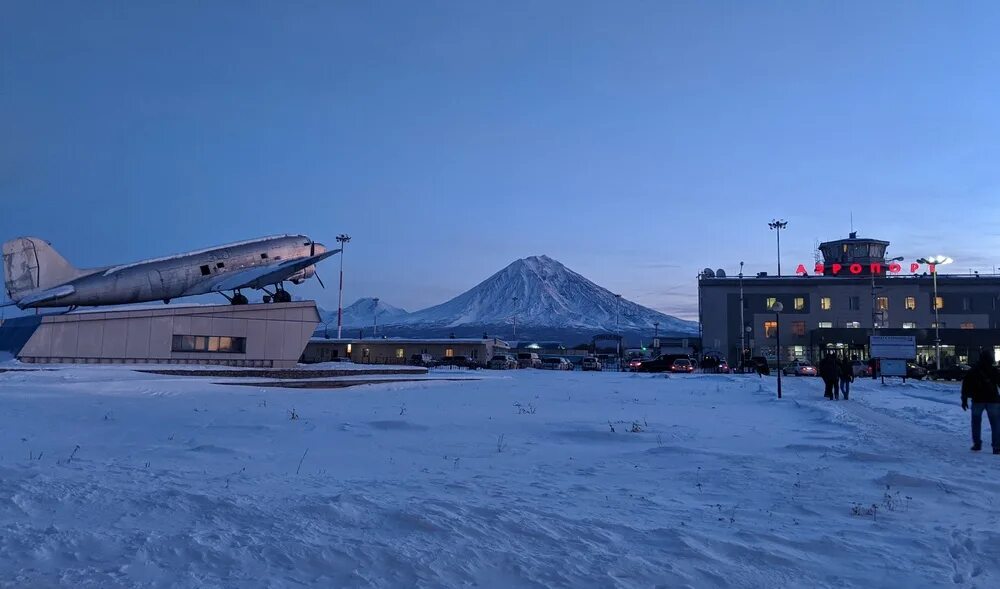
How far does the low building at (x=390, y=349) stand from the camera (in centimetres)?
8544

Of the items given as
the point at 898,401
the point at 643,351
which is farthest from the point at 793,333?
the point at 898,401

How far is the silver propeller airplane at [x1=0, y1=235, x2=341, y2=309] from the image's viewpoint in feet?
114

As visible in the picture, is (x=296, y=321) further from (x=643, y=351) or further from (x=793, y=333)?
(x=643, y=351)

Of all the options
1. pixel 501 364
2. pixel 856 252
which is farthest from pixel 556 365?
pixel 856 252

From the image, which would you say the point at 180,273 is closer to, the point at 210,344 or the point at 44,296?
the point at 210,344

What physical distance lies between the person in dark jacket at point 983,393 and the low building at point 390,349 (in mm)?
72850

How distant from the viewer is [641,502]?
289 inches

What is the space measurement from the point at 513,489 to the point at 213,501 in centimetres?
321

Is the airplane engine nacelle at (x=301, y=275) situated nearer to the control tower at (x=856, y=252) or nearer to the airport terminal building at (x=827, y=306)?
the airport terminal building at (x=827, y=306)

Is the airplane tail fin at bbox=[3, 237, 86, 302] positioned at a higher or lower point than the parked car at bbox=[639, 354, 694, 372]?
higher

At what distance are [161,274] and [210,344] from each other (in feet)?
15.2

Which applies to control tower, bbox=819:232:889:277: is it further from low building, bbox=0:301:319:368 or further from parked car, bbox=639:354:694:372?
low building, bbox=0:301:319:368

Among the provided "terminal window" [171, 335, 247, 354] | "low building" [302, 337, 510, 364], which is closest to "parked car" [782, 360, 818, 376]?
"low building" [302, 337, 510, 364]

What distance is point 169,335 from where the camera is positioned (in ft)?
120
